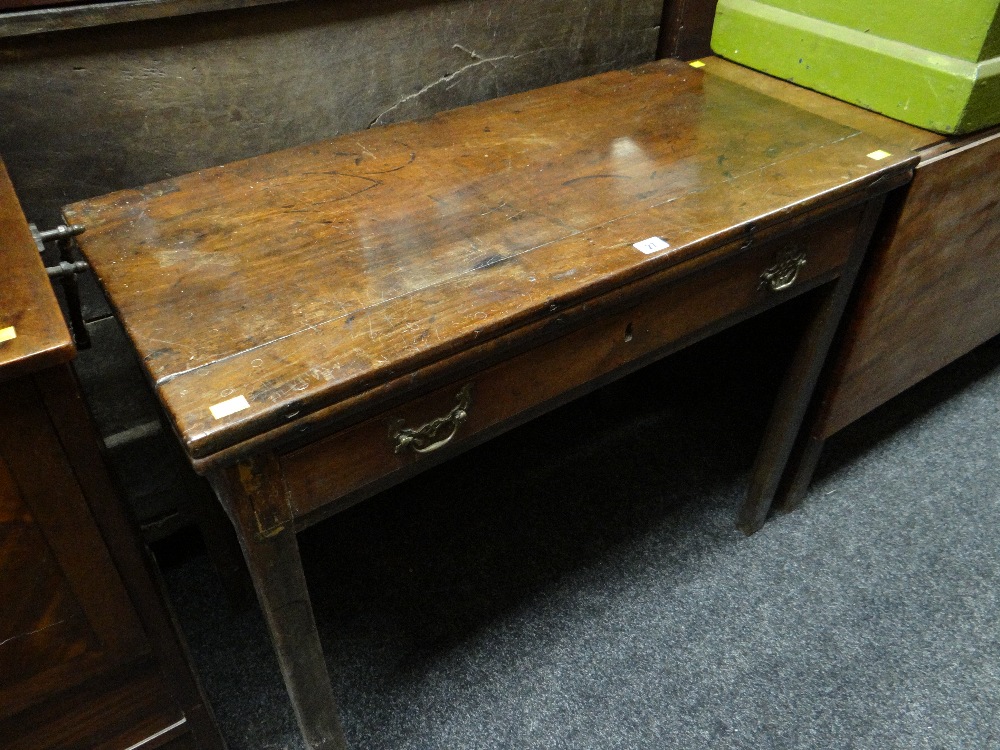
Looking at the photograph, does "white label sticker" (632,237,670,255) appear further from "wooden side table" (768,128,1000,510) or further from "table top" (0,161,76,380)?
"table top" (0,161,76,380)

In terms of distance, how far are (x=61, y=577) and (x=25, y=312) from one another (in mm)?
285

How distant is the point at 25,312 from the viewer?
711 mm

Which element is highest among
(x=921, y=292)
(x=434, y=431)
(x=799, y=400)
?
(x=434, y=431)

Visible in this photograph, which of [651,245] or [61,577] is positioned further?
[651,245]

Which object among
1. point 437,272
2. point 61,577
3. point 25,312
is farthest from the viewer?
point 437,272

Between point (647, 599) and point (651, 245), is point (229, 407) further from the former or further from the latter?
point (647, 599)

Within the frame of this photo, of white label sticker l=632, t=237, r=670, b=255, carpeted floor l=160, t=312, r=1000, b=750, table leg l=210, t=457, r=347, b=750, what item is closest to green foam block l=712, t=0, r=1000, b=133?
white label sticker l=632, t=237, r=670, b=255

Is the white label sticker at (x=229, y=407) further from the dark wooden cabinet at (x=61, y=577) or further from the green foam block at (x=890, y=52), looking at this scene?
the green foam block at (x=890, y=52)

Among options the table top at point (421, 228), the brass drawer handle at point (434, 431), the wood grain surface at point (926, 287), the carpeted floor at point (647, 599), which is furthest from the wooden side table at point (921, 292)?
the brass drawer handle at point (434, 431)

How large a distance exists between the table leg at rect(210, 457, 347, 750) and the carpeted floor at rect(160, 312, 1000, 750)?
0.33 metres

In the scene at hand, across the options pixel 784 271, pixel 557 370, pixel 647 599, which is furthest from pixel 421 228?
pixel 647 599

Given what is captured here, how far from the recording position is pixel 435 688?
4.47 ft

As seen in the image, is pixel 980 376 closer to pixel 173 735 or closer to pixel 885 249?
pixel 885 249

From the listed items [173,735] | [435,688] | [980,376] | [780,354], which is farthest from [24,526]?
[980,376]
